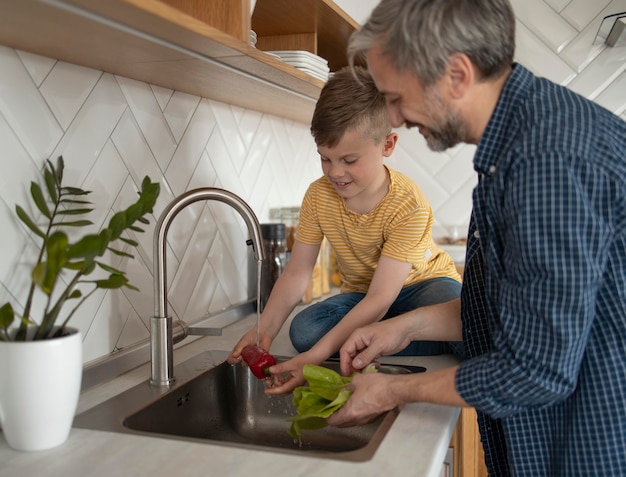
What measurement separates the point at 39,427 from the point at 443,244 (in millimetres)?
1830

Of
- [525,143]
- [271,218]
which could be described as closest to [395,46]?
[525,143]

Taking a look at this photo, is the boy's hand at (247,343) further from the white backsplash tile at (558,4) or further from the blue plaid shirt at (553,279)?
the white backsplash tile at (558,4)

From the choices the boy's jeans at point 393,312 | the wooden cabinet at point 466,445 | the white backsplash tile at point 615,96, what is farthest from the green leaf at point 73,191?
the white backsplash tile at point 615,96

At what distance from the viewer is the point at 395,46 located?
0.88m

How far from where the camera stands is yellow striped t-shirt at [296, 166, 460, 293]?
143 centimetres

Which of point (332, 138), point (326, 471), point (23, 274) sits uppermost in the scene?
point (332, 138)

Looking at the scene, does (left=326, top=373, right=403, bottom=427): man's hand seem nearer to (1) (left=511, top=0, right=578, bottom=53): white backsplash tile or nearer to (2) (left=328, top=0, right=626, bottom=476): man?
(2) (left=328, top=0, right=626, bottom=476): man

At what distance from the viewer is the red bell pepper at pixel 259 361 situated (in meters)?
1.22

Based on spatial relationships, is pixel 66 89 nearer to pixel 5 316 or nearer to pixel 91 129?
pixel 91 129

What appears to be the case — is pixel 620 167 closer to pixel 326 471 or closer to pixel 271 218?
pixel 326 471

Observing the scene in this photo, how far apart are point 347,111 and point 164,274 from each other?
500 mm

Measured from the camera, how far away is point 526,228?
31.3 inches

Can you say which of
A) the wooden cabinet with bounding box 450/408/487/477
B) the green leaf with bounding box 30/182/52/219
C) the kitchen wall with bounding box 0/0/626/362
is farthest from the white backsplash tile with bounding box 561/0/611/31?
the green leaf with bounding box 30/182/52/219

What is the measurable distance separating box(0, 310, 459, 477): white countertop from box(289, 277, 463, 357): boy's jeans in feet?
1.38
